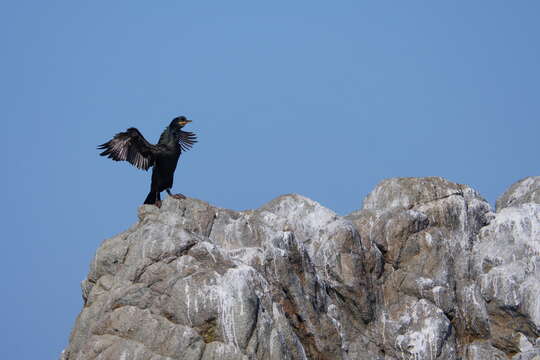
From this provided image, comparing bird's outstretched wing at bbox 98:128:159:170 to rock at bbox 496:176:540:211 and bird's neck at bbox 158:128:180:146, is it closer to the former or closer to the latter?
bird's neck at bbox 158:128:180:146

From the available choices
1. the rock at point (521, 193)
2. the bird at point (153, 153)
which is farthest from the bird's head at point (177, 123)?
the rock at point (521, 193)

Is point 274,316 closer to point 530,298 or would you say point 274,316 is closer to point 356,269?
point 356,269

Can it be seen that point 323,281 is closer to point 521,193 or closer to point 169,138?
point 169,138

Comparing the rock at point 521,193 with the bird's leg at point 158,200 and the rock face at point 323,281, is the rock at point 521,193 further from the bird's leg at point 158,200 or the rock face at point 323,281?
the bird's leg at point 158,200

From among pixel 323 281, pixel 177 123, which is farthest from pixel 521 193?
pixel 177 123

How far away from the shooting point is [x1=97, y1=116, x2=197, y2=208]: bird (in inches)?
1009

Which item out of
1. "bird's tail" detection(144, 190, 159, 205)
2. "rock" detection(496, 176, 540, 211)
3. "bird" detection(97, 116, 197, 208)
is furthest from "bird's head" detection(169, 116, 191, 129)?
"rock" detection(496, 176, 540, 211)

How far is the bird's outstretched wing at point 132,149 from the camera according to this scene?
83.9 feet

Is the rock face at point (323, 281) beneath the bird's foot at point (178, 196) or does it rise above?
beneath

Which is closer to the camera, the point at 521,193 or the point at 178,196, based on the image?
the point at 178,196

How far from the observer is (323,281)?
25.2 meters

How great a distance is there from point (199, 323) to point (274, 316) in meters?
1.67

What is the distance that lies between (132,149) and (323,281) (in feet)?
17.2

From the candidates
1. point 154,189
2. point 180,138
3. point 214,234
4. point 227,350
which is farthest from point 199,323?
point 180,138
